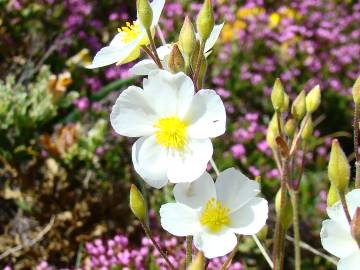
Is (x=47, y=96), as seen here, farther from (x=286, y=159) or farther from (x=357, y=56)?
(x=357, y=56)

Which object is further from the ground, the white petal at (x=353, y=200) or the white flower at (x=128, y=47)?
the white flower at (x=128, y=47)

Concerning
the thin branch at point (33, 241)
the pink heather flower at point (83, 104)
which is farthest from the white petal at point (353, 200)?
the pink heather flower at point (83, 104)

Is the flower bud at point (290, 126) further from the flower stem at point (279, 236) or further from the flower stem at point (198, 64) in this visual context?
the flower stem at point (198, 64)

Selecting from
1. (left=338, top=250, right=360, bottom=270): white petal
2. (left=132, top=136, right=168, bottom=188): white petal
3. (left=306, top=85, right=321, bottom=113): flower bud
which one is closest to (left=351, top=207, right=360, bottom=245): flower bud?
(left=338, top=250, right=360, bottom=270): white petal

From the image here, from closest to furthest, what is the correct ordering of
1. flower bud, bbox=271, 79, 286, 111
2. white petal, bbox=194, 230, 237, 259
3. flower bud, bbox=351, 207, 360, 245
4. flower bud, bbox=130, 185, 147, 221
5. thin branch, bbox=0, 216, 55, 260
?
flower bud, bbox=351, 207, 360, 245
white petal, bbox=194, 230, 237, 259
flower bud, bbox=130, 185, 147, 221
flower bud, bbox=271, 79, 286, 111
thin branch, bbox=0, 216, 55, 260

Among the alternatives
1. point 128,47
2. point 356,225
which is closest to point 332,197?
point 356,225

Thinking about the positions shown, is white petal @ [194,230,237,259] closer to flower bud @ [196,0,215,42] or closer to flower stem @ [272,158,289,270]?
flower stem @ [272,158,289,270]
